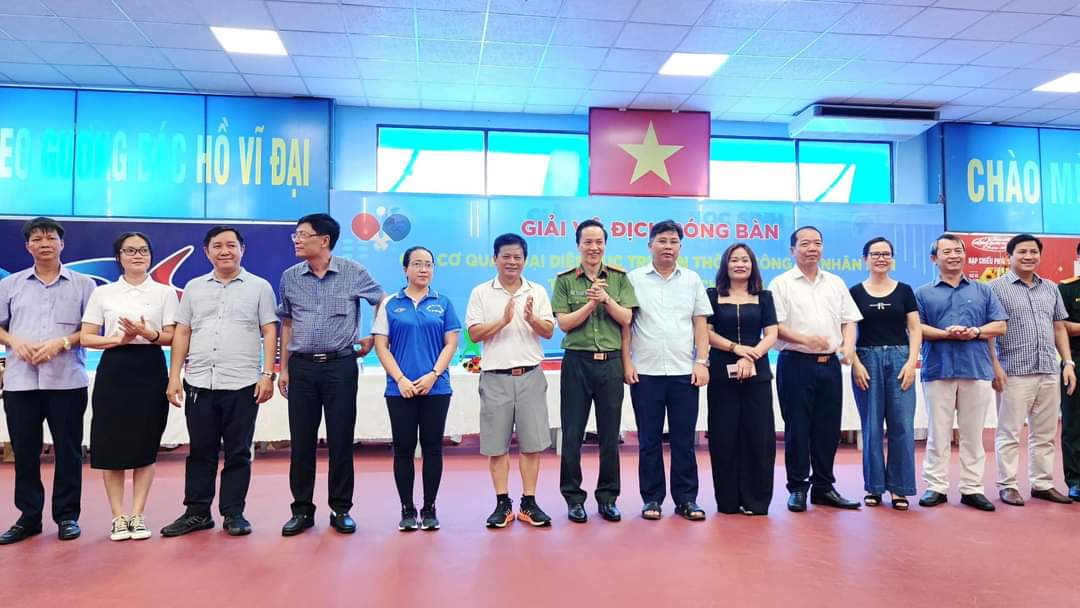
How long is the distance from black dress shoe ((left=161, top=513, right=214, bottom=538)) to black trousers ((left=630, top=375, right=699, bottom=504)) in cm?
217

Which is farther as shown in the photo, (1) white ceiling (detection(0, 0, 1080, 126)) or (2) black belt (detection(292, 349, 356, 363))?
(1) white ceiling (detection(0, 0, 1080, 126))

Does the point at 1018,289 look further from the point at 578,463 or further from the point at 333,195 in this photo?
the point at 333,195

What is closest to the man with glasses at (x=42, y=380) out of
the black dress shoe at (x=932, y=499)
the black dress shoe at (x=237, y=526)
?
the black dress shoe at (x=237, y=526)

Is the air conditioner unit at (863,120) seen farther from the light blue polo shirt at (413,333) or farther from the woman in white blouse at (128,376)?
the woman in white blouse at (128,376)

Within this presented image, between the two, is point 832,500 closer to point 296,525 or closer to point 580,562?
point 580,562

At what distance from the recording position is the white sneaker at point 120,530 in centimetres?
294

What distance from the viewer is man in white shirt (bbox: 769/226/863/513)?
11.2 ft

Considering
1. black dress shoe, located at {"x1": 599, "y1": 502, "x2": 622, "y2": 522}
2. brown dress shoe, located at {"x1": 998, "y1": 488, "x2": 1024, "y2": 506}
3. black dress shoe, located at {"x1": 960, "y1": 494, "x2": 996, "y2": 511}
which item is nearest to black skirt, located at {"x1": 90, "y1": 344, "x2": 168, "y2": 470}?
black dress shoe, located at {"x1": 599, "y1": 502, "x2": 622, "y2": 522}

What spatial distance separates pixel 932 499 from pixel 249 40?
5878 mm

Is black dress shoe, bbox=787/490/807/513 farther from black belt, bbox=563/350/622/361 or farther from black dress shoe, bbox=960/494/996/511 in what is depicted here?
black belt, bbox=563/350/622/361

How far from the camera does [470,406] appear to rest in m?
5.19

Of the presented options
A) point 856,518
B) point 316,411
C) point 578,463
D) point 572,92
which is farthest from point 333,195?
point 856,518

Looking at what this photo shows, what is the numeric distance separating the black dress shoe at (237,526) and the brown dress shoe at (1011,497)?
158 inches

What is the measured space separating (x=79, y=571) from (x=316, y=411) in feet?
3.54
